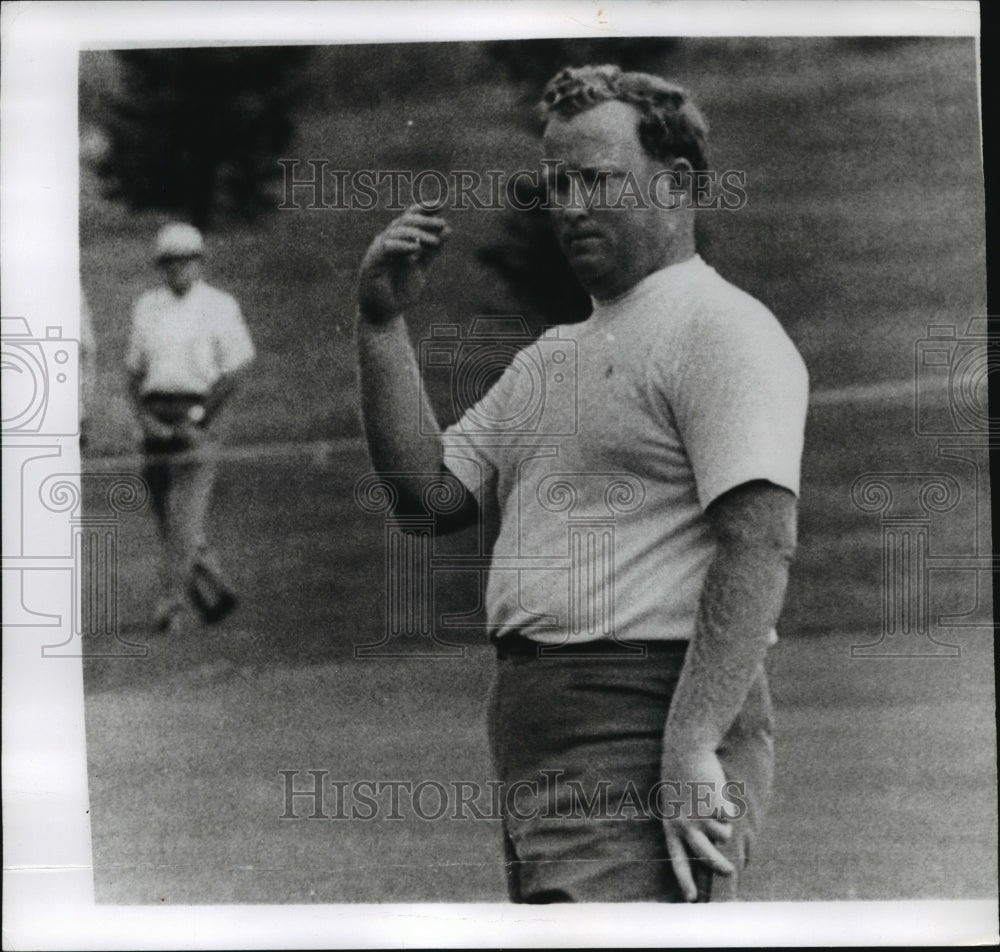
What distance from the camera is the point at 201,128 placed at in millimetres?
3115

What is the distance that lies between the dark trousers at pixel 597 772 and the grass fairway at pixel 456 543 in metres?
0.09

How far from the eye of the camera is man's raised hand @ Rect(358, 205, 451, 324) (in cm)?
307

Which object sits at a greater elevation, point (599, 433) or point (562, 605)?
point (599, 433)

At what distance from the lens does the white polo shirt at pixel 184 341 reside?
3105 millimetres

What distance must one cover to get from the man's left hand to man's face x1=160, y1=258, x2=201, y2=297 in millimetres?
1909

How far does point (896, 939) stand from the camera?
308 cm

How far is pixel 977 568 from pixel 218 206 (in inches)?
96.3

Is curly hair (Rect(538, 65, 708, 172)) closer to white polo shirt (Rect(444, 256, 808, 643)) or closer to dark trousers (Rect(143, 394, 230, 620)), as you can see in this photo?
white polo shirt (Rect(444, 256, 808, 643))

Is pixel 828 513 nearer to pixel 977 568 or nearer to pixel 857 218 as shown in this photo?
pixel 977 568

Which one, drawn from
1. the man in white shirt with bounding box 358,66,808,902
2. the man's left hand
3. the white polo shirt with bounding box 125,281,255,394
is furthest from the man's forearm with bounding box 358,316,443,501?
the man's left hand

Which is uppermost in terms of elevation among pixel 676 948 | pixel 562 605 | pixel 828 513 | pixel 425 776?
pixel 828 513

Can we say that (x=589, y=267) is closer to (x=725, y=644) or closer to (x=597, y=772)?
(x=725, y=644)

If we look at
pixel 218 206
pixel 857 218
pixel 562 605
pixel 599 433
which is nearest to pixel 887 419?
pixel 857 218

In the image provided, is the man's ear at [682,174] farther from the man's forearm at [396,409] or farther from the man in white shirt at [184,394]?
the man in white shirt at [184,394]
